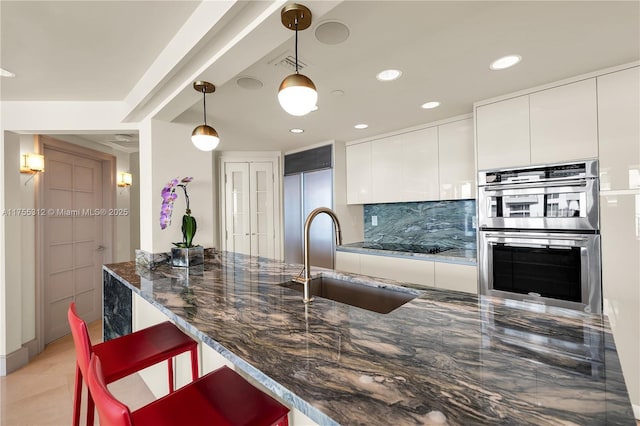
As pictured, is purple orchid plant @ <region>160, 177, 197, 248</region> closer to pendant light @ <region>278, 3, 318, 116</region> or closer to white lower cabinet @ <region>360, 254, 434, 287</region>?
pendant light @ <region>278, 3, 318, 116</region>

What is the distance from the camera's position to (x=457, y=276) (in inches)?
100

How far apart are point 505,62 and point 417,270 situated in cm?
183

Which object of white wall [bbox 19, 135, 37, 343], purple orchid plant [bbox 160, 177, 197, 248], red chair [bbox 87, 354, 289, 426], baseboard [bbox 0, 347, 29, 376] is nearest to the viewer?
red chair [bbox 87, 354, 289, 426]

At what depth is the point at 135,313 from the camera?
7.04 feet

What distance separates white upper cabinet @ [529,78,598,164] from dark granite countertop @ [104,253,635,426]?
4.96 ft

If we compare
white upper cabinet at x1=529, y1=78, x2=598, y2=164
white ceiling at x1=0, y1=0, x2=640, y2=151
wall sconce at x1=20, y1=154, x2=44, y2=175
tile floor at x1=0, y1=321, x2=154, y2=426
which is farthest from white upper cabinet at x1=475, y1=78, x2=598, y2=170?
wall sconce at x1=20, y1=154, x2=44, y2=175

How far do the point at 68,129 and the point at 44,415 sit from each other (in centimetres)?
220

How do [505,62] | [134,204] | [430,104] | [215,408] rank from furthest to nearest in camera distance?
[134,204]
[430,104]
[505,62]
[215,408]

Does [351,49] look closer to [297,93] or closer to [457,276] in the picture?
[297,93]

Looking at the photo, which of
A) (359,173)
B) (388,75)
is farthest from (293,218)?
(388,75)

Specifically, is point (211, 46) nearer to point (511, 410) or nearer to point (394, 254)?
point (511, 410)

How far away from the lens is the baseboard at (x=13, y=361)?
2400 mm

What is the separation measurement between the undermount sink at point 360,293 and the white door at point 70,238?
3.12m

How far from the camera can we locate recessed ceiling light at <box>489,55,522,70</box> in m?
1.70
